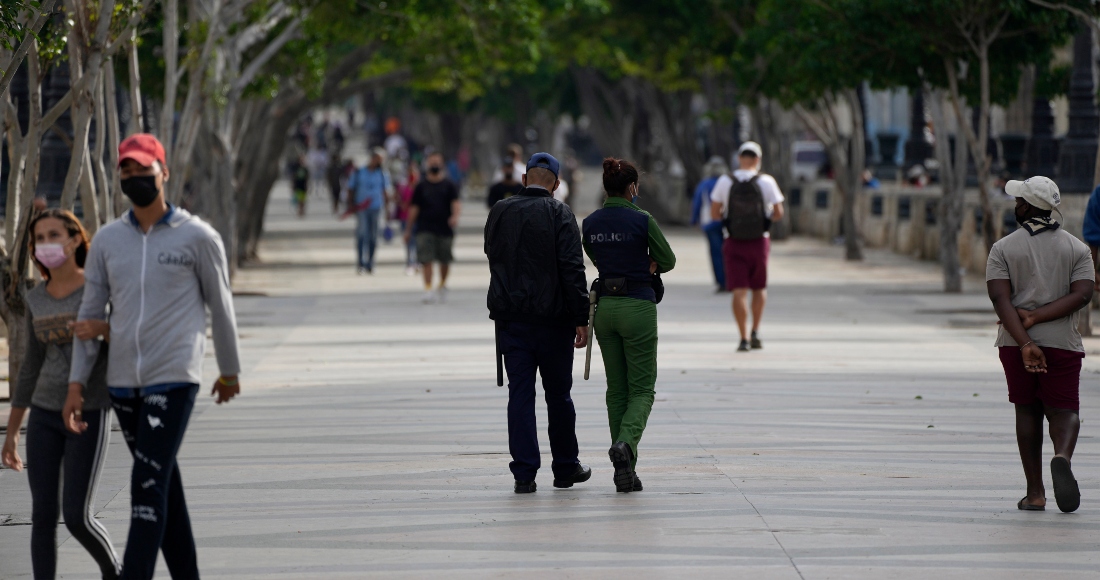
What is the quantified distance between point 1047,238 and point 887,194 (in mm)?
25522

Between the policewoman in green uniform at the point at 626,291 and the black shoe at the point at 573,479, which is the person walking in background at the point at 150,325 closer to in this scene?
the black shoe at the point at 573,479

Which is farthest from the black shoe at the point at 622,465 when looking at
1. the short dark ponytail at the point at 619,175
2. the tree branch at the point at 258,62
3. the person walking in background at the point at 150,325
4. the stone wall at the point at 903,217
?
the tree branch at the point at 258,62

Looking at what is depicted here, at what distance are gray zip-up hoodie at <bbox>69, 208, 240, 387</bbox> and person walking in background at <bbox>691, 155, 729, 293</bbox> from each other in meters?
16.0

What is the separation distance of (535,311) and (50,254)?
2853 millimetres

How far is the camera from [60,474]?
19.5 feet

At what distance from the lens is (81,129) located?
12.0m

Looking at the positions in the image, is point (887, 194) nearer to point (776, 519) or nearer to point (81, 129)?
point (81, 129)

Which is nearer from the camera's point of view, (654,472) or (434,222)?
(654,472)

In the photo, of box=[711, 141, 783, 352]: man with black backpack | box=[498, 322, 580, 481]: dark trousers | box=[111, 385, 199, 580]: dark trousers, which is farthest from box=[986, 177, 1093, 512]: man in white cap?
box=[711, 141, 783, 352]: man with black backpack

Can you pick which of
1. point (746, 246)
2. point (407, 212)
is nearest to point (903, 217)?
point (407, 212)

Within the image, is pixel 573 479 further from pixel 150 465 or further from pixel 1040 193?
pixel 150 465

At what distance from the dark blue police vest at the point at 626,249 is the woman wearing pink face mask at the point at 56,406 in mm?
3208

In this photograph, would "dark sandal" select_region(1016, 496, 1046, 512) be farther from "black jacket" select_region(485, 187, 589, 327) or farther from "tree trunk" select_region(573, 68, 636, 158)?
"tree trunk" select_region(573, 68, 636, 158)

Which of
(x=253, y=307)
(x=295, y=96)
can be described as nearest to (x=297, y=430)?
(x=253, y=307)
